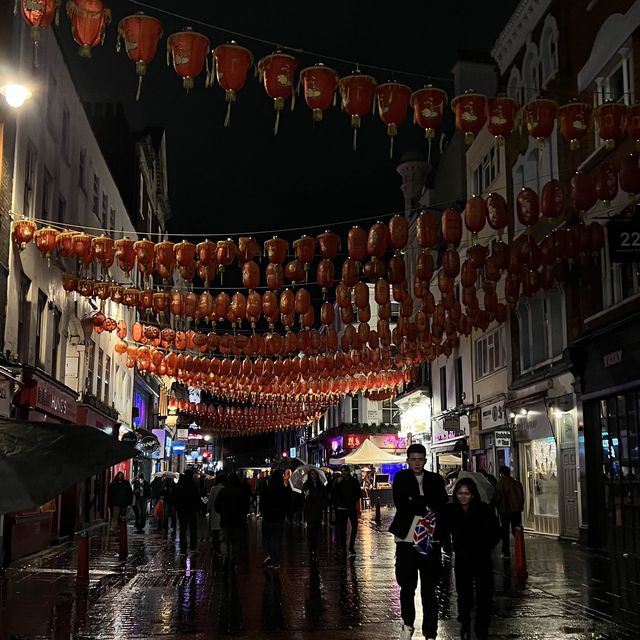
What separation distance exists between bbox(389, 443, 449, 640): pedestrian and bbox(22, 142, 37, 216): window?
47.2ft

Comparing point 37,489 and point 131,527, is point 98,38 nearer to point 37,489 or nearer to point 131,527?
point 37,489

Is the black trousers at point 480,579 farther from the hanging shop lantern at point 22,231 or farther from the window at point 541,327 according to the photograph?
the window at point 541,327

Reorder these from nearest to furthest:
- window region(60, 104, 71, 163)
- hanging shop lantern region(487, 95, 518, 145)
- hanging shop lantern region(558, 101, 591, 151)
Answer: hanging shop lantern region(487, 95, 518, 145)
hanging shop lantern region(558, 101, 591, 151)
window region(60, 104, 71, 163)

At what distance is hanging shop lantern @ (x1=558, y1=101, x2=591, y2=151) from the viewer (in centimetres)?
1525

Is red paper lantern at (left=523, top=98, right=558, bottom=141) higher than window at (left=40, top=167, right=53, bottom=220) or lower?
lower

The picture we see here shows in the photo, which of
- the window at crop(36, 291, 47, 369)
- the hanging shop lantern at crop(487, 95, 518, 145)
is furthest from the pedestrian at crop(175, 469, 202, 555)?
the hanging shop lantern at crop(487, 95, 518, 145)

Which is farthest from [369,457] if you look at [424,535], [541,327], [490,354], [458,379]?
[424,535]

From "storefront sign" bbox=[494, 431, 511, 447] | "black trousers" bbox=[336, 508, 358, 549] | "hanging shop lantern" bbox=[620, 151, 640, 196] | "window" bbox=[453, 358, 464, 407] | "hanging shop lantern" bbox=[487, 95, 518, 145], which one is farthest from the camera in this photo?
"window" bbox=[453, 358, 464, 407]

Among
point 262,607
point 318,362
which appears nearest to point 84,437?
point 262,607

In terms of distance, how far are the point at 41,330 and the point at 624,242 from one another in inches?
587

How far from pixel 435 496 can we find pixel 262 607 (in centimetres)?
439

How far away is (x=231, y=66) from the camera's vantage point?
41.8ft

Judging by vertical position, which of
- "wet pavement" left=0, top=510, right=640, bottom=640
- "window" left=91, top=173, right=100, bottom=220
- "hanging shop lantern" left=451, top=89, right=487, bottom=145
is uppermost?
"window" left=91, top=173, right=100, bottom=220

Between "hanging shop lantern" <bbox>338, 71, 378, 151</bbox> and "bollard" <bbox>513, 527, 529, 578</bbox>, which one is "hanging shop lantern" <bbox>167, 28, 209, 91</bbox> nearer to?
"hanging shop lantern" <bbox>338, 71, 378, 151</bbox>
